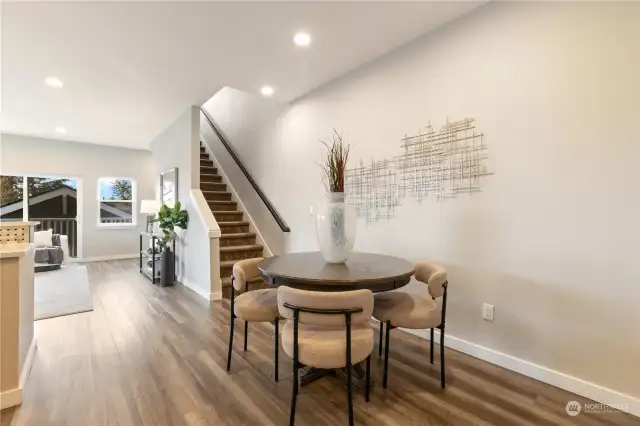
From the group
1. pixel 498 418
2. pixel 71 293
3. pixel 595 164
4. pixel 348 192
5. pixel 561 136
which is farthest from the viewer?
pixel 71 293

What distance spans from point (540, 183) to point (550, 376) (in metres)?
1.31

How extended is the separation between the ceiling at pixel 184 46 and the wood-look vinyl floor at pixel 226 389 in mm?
2696

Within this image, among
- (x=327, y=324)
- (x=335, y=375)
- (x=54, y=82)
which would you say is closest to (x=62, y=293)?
(x=54, y=82)

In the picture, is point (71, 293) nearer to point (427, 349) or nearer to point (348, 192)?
point (348, 192)

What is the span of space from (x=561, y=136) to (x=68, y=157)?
8.74 m

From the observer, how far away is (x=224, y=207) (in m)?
5.82

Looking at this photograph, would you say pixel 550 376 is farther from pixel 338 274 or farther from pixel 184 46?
pixel 184 46

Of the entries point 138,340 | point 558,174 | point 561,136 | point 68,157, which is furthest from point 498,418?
point 68,157

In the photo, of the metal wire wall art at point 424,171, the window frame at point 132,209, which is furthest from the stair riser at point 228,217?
the window frame at point 132,209

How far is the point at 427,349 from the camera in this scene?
275cm

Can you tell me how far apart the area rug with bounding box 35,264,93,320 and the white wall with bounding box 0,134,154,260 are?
1.39 metres

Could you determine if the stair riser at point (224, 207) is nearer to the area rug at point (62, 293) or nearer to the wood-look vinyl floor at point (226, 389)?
the area rug at point (62, 293)

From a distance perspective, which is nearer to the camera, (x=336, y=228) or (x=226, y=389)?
(x=226, y=389)

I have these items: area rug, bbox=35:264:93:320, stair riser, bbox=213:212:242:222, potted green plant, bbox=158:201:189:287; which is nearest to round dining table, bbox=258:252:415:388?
potted green plant, bbox=158:201:189:287
